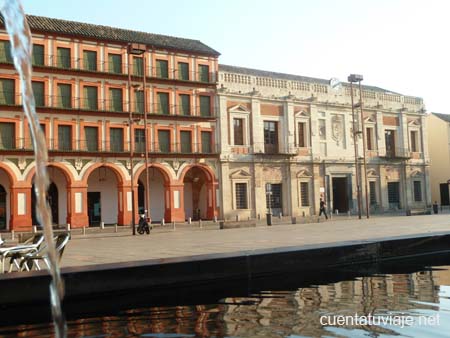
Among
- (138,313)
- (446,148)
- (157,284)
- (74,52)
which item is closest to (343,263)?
(157,284)

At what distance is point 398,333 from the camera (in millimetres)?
4984

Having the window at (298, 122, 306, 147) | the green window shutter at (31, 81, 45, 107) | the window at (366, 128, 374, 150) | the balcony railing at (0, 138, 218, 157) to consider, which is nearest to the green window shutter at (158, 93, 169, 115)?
the balcony railing at (0, 138, 218, 157)

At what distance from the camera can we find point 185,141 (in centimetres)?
3741

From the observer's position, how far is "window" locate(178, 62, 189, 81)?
37.6 metres

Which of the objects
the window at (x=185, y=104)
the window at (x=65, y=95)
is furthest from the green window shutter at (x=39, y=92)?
the window at (x=185, y=104)

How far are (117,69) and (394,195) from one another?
2887 cm

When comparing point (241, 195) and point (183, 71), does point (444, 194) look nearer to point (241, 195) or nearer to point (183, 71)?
point (241, 195)

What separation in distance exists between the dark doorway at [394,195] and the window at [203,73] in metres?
21.3

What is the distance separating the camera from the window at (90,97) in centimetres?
3409

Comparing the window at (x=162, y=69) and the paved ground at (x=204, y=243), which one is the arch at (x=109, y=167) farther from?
the paved ground at (x=204, y=243)

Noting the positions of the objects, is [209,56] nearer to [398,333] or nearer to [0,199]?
[0,199]

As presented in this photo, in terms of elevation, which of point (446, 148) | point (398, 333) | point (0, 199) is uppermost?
point (446, 148)

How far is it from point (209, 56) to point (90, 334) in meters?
35.2

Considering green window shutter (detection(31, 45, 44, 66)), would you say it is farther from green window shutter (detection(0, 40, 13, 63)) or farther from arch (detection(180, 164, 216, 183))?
arch (detection(180, 164, 216, 183))
